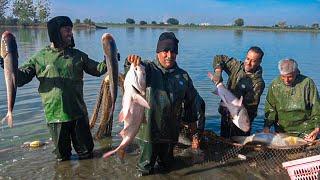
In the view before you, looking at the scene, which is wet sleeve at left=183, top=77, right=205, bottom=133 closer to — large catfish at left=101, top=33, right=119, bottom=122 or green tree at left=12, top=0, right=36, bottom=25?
large catfish at left=101, top=33, right=119, bottom=122

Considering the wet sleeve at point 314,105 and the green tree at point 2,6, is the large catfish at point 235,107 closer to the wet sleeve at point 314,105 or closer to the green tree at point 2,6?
the wet sleeve at point 314,105

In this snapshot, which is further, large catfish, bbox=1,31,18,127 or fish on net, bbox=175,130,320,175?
fish on net, bbox=175,130,320,175

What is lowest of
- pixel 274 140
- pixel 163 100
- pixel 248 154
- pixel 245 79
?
pixel 248 154

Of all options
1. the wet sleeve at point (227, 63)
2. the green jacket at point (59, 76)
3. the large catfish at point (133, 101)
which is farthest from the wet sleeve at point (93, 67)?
the wet sleeve at point (227, 63)

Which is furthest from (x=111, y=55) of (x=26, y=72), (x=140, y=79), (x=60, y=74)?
(x=26, y=72)

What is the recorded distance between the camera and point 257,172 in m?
7.16

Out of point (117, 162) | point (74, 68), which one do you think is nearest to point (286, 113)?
point (117, 162)

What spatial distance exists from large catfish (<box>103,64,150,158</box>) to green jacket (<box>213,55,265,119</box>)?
2600 millimetres

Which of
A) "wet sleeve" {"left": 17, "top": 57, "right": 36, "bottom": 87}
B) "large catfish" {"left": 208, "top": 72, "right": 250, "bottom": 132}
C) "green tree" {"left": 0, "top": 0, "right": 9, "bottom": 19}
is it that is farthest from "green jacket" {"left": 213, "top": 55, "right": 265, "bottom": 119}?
"green tree" {"left": 0, "top": 0, "right": 9, "bottom": 19}

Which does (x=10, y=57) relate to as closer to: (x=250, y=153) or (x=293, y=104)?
(x=250, y=153)

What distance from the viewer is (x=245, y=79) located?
785 centimetres

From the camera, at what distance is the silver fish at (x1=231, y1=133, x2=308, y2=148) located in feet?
24.2

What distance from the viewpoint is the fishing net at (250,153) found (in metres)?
7.36

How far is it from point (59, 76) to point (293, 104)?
4.07 m
